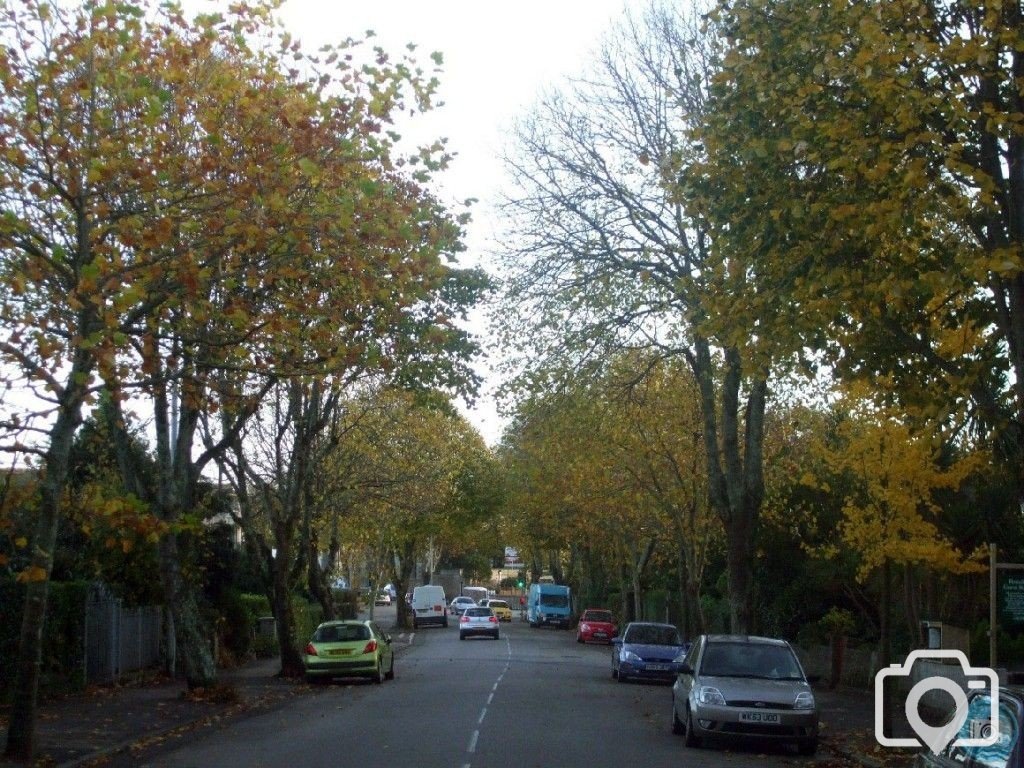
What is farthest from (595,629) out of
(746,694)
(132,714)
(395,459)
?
(746,694)

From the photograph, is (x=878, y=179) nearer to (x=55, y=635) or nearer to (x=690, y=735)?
(x=690, y=735)

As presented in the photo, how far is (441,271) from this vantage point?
15.3 meters

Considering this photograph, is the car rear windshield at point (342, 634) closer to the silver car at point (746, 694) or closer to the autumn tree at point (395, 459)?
the autumn tree at point (395, 459)

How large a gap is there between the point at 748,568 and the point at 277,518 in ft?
36.9

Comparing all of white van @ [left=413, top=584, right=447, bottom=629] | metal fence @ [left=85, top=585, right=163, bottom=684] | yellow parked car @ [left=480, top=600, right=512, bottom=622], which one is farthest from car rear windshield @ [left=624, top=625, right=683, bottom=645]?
yellow parked car @ [left=480, top=600, right=512, bottom=622]

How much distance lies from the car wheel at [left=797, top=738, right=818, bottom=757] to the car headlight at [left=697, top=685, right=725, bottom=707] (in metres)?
1.14

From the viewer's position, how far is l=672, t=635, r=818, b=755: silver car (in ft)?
54.8

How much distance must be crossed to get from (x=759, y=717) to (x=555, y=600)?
6131 centimetres

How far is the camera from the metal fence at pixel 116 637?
2639cm

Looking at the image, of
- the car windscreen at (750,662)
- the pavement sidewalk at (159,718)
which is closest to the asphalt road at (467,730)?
the pavement sidewalk at (159,718)

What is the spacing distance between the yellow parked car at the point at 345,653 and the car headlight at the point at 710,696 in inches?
539

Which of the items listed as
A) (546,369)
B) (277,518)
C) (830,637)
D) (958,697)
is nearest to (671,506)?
(830,637)

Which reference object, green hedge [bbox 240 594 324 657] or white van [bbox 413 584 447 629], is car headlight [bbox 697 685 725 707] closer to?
green hedge [bbox 240 594 324 657]

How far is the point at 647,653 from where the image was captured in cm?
3180
